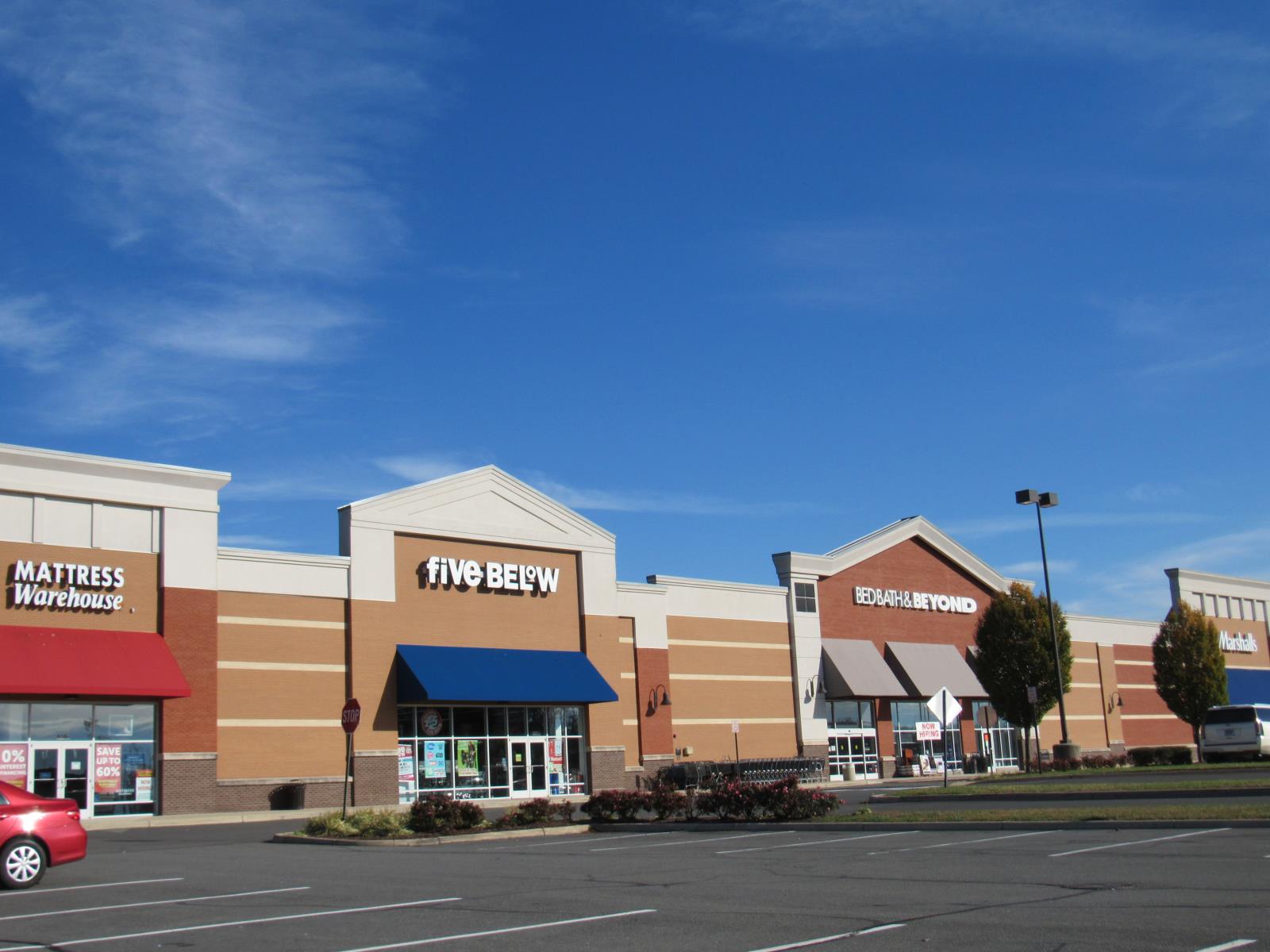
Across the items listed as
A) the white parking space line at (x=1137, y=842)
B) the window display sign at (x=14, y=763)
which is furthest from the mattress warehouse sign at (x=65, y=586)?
the white parking space line at (x=1137, y=842)

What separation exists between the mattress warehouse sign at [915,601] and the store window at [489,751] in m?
17.3

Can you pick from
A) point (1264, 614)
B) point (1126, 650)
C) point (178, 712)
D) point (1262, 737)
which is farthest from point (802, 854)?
point (1264, 614)

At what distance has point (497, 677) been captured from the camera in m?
40.8

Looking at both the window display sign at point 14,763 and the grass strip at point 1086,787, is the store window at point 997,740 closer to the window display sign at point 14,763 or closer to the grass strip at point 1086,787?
the grass strip at point 1086,787

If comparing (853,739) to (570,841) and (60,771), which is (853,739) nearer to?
(60,771)

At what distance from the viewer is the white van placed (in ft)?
149

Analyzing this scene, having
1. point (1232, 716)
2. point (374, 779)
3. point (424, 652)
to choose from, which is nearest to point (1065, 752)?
point (1232, 716)

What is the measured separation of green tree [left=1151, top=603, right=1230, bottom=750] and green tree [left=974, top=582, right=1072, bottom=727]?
35.2 feet

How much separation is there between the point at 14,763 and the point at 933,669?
38.7m

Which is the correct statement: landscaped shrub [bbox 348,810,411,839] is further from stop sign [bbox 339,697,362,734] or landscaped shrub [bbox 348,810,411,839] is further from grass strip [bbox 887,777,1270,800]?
grass strip [bbox 887,777,1270,800]

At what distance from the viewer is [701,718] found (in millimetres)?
48625

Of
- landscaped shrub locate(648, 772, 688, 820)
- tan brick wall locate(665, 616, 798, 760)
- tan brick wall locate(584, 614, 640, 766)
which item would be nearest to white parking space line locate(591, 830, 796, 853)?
landscaped shrub locate(648, 772, 688, 820)

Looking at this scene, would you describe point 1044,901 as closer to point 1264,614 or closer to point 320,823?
point 320,823

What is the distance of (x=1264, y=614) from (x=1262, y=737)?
3952cm
